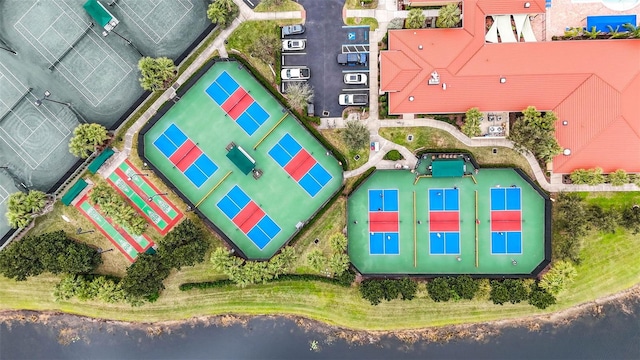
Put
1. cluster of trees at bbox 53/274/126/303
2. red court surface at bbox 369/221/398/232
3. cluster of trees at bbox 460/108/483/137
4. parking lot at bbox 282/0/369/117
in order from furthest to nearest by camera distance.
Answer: red court surface at bbox 369/221/398/232
parking lot at bbox 282/0/369/117
cluster of trees at bbox 53/274/126/303
cluster of trees at bbox 460/108/483/137

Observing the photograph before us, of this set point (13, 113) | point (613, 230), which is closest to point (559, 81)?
point (613, 230)

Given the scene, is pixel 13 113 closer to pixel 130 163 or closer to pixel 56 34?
pixel 56 34

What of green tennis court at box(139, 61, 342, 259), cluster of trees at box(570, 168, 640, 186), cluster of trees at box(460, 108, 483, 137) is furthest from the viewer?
green tennis court at box(139, 61, 342, 259)

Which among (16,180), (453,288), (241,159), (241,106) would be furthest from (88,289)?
(453,288)

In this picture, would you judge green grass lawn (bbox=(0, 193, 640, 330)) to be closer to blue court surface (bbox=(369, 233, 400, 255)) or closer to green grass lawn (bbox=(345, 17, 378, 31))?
blue court surface (bbox=(369, 233, 400, 255))

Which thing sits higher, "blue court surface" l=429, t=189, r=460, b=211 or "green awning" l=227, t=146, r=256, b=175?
"green awning" l=227, t=146, r=256, b=175

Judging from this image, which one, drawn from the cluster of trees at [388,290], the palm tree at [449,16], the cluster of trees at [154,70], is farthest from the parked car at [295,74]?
the cluster of trees at [388,290]

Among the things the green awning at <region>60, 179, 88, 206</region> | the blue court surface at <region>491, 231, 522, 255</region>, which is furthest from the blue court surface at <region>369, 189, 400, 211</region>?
the green awning at <region>60, 179, 88, 206</region>
